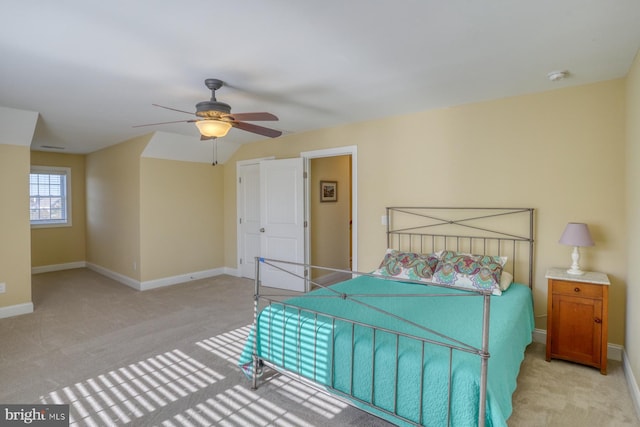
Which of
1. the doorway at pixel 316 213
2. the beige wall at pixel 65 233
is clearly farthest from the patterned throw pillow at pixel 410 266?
the beige wall at pixel 65 233

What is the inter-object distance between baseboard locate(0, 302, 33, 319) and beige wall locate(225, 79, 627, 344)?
4382 millimetres

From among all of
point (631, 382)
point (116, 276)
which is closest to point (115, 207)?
point (116, 276)

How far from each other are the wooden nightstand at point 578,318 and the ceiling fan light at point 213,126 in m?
3.16

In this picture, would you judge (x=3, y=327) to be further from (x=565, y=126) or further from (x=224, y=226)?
(x=565, y=126)

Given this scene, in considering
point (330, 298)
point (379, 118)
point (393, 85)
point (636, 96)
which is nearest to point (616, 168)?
point (636, 96)

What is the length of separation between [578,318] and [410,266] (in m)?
1.46

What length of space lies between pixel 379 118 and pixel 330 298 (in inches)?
103

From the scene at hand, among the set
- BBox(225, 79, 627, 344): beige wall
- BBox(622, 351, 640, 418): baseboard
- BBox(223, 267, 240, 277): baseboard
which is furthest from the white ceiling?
BBox(223, 267, 240, 277): baseboard

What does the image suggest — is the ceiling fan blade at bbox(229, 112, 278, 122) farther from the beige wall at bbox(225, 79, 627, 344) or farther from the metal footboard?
the beige wall at bbox(225, 79, 627, 344)

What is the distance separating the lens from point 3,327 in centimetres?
382

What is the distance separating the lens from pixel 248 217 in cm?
615

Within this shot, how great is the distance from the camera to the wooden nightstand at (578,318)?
2.76 m

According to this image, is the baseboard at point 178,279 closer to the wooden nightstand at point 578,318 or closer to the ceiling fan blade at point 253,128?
the ceiling fan blade at point 253,128

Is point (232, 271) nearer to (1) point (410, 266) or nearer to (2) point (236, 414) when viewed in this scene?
(1) point (410, 266)
